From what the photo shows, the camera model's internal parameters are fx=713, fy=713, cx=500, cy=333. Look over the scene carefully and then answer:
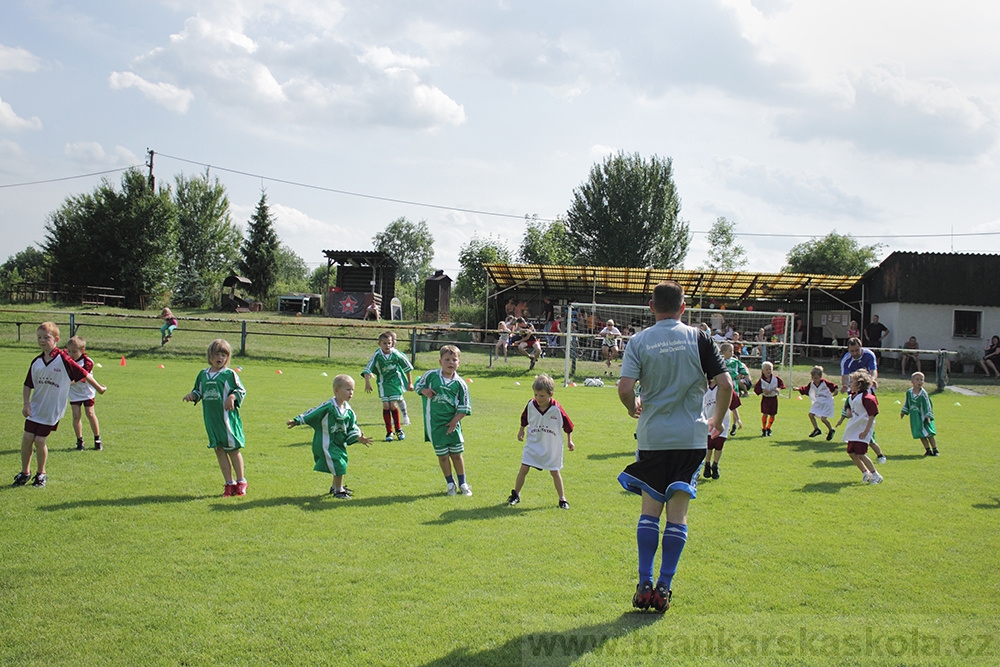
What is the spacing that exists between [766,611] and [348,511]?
13.2 feet

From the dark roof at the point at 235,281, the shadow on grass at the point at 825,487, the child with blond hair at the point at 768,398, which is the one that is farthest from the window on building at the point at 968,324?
the dark roof at the point at 235,281

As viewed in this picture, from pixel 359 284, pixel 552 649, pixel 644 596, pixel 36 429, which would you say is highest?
pixel 359 284

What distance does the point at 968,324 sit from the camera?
31.6m

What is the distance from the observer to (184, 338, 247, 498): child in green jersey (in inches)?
292

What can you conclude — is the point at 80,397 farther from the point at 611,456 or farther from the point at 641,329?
the point at 641,329

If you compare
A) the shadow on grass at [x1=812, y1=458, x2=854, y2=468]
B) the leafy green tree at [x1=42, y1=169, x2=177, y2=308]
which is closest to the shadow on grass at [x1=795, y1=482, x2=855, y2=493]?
the shadow on grass at [x1=812, y1=458, x2=854, y2=468]

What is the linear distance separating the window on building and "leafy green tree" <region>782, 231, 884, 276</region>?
25686 mm

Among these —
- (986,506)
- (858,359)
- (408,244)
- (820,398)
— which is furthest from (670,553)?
(408,244)

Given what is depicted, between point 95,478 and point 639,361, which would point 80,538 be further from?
point 639,361

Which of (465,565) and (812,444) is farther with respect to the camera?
(812,444)

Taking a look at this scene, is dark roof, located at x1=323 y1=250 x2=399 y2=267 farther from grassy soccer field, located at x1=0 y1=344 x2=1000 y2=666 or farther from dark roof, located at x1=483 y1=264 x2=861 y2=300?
grassy soccer field, located at x1=0 y1=344 x2=1000 y2=666

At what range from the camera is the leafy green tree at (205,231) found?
2308 inches

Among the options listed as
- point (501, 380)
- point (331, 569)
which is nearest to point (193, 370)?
point (501, 380)

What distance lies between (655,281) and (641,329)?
1164cm
